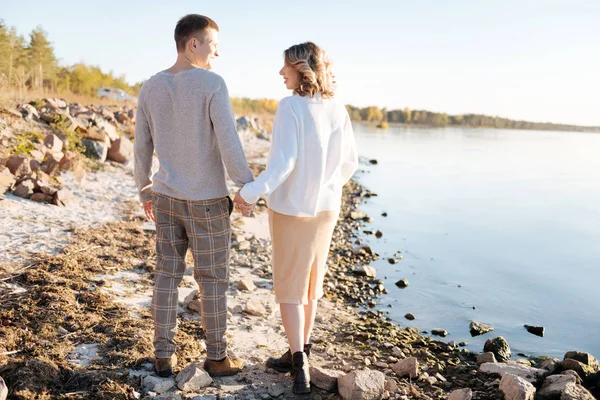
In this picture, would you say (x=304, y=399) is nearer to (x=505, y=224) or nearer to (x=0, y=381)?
(x=0, y=381)

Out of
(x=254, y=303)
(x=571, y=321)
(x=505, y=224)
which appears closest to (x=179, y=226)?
(x=254, y=303)

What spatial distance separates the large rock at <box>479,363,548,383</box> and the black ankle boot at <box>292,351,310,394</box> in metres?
1.51

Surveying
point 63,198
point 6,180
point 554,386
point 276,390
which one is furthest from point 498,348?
point 6,180

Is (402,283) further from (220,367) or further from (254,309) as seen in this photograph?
(220,367)

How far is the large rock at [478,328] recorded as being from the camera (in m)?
5.73

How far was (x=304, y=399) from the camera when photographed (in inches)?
128

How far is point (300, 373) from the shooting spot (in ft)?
10.7

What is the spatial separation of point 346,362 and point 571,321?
13.6 feet

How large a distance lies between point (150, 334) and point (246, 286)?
167 centimetres

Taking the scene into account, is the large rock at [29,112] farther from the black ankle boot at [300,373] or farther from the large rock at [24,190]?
the black ankle boot at [300,373]

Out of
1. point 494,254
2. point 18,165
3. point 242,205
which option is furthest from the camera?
point 494,254

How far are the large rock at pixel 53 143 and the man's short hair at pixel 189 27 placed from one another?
641 cm

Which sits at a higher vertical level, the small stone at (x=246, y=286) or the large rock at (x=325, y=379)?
the large rock at (x=325, y=379)

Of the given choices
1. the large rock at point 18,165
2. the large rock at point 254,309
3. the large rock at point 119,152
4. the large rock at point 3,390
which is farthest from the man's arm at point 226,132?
the large rock at point 119,152
